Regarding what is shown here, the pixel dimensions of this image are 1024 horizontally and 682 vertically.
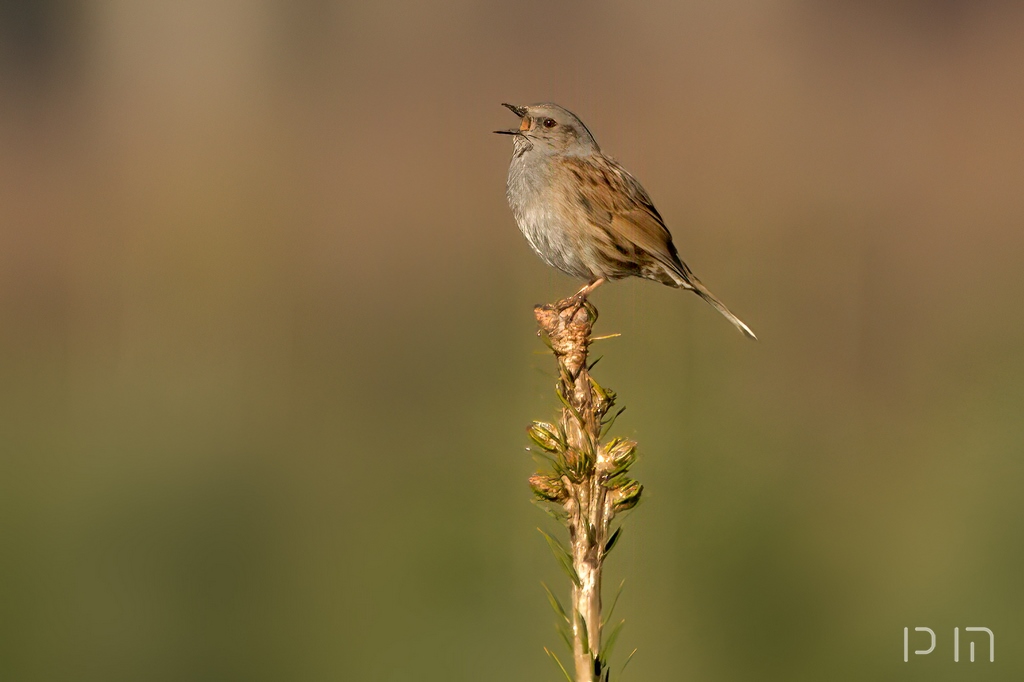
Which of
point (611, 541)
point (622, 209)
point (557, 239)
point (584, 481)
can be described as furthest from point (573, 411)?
point (622, 209)

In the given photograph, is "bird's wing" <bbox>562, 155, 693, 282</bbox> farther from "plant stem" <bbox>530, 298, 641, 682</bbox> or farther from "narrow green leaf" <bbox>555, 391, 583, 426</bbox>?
"narrow green leaf" <bbox>555, 391, 583, 426</bbox>

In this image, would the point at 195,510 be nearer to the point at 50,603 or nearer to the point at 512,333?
the point at 50,603

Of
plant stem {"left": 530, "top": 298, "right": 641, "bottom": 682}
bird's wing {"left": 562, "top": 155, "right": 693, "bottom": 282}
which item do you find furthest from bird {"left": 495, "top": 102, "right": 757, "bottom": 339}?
plant stem {"left": 530, "top": 298, "right": 641, "bottom": 682}

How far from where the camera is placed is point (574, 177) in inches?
189

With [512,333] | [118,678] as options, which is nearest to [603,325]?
[512,333]

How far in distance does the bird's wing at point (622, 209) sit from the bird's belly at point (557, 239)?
14 cm

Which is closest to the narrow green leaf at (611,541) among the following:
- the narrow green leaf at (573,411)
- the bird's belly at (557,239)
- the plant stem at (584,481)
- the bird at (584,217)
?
the plant stem at (584,481)

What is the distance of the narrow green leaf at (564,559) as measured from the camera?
237 centimetres

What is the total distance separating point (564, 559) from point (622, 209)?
2.57 m

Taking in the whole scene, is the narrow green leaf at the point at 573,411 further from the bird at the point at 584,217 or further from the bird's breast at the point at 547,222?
the bird's breast at the point at 547,222

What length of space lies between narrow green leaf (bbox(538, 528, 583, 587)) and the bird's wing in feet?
7.75

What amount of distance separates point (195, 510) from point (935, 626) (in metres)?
4.93

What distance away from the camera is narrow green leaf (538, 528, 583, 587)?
7.77 ft

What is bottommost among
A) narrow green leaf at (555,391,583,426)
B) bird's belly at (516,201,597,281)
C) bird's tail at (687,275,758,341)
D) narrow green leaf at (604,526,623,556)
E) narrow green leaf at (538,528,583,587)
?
narrow green leaf at (538,528,583,587)
